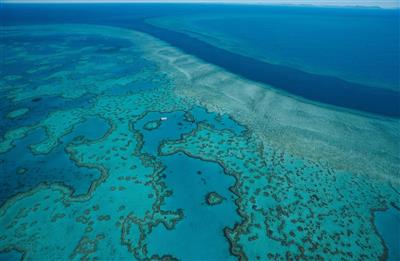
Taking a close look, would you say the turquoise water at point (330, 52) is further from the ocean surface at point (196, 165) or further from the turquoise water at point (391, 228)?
the turquoise water at point (391, 228)

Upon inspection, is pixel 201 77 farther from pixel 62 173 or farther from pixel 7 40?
pixel 7 40

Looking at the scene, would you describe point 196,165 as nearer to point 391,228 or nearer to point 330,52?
point 391,228

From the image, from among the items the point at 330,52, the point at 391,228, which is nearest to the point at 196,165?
the point at 391,228

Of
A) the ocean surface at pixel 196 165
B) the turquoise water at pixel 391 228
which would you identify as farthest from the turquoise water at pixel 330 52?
the turquoise water at pixel 391 228

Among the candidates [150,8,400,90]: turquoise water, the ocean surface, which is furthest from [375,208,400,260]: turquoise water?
[150,8,400,90]: turquoise water

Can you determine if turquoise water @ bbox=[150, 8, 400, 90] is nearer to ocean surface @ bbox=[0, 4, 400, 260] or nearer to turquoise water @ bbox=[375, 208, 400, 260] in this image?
ocean surface @ bbox=[0, 4, 400, 260]

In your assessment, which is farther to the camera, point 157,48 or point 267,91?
point 157,48

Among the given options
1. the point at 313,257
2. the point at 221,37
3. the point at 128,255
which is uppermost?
A: the point at 221,37

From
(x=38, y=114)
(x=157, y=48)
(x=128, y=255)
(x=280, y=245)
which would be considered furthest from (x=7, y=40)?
(x=280, y=245)
